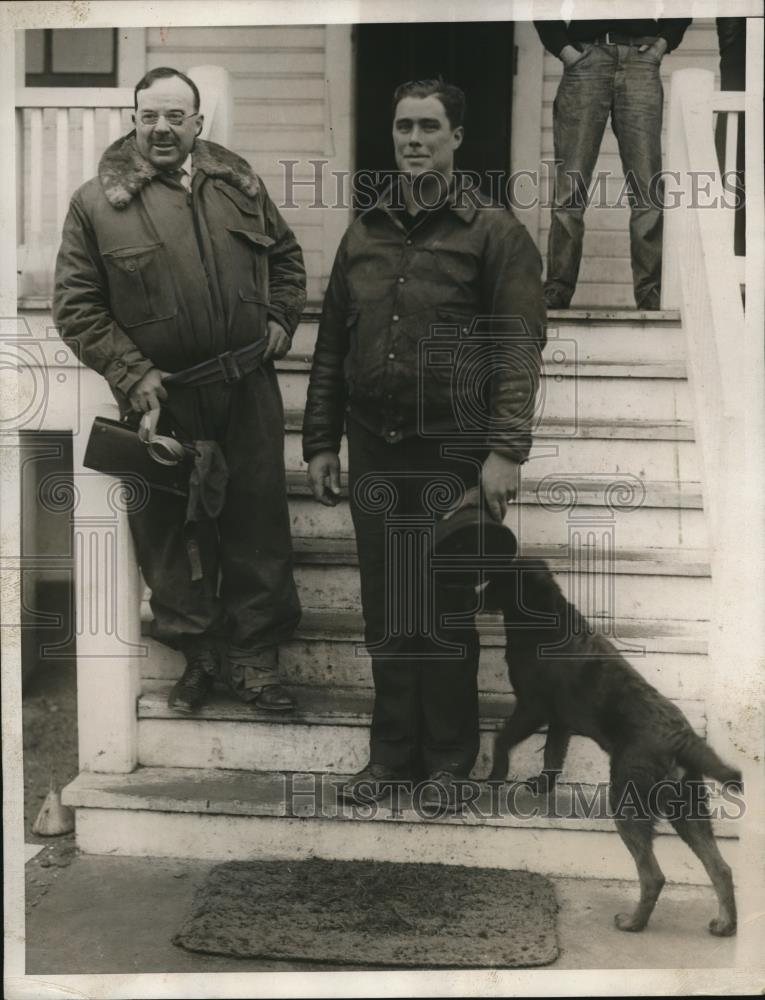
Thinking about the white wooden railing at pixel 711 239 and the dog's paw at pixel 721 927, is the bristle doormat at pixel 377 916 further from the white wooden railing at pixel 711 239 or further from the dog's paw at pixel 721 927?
the white wooden railing at pixel 711 239

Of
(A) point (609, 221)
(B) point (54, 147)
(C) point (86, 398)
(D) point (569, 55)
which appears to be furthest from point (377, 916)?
(D) point (569, 55)

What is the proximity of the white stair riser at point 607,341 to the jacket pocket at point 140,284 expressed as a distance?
16.8 inches

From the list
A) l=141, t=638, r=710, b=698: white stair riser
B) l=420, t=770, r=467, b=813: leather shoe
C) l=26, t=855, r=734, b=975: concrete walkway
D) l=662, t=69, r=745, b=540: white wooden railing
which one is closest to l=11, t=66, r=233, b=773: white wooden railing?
l=141, t=638, r=710, b=698: white stair riser

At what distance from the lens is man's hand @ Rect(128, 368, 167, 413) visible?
3.70 meters

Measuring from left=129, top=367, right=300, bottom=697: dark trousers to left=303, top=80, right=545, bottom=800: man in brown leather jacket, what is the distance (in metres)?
0.19

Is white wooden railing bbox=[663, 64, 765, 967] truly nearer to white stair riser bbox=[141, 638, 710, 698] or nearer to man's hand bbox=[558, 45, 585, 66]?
white stair riser bbox=[141, 638, 710, 698]

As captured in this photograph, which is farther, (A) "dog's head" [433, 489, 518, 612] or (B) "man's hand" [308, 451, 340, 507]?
(B) "man's hand" [308, 451, 340, 507]

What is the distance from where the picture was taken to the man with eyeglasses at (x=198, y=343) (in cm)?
369

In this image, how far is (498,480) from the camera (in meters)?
3.66

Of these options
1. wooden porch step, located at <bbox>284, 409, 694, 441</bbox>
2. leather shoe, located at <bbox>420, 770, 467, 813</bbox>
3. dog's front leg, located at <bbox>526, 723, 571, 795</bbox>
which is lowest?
leather shoe, located at <bbox>420, 770, 467, 813</bbox>

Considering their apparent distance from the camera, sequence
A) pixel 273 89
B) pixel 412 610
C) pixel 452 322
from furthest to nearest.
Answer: pixel 273 89
pixel 412 610
pixel 452 322

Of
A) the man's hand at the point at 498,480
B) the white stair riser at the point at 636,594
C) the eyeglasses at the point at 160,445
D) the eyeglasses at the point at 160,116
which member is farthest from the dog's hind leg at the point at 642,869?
the eyeglasses at the point at 160,116

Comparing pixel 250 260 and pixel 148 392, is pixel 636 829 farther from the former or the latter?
pixel 250 260

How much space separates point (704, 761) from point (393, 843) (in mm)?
956
